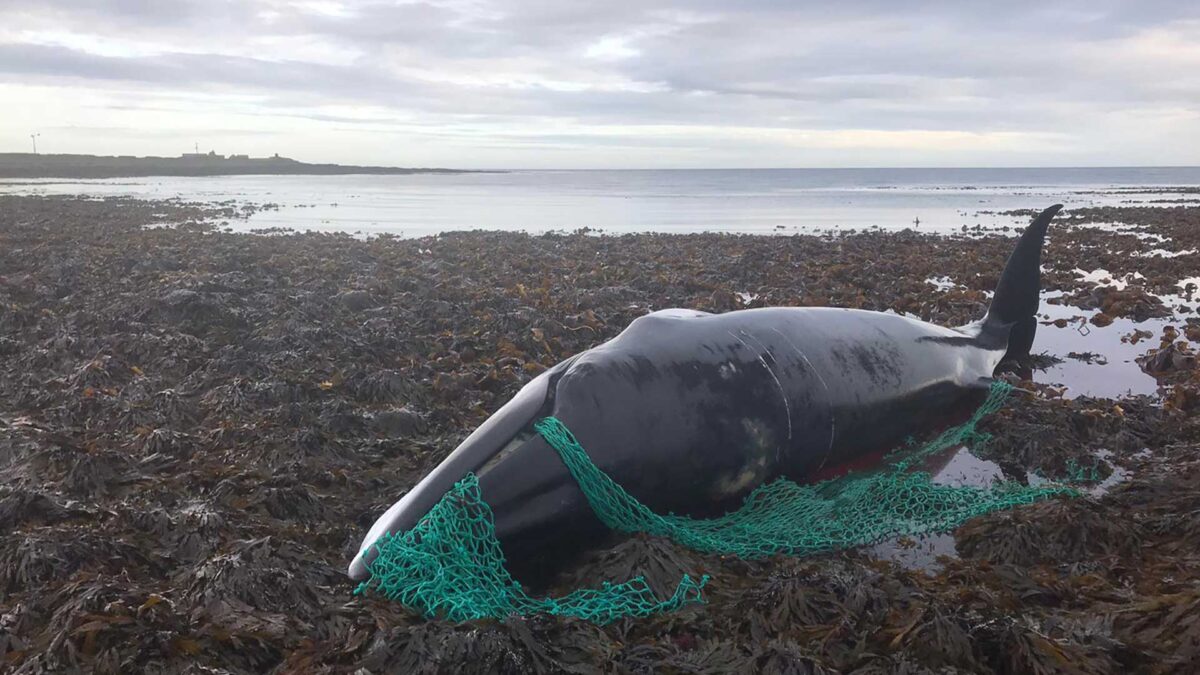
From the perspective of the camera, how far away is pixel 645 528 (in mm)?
4926

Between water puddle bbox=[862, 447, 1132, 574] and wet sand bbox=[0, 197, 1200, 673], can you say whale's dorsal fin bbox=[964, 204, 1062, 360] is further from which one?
water puddle bbox=[862, 447, 1132, 574]

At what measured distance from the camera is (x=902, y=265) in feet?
60.7

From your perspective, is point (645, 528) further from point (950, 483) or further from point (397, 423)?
point (397, 423)

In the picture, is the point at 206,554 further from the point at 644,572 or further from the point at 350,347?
the point at 350,347

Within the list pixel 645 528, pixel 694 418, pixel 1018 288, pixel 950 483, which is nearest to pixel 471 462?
pixel 645 528

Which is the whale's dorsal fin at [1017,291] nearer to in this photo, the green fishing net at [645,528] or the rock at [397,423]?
the green fishing net at [645,528]

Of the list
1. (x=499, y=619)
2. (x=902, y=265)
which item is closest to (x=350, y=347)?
(x=499, y=619)

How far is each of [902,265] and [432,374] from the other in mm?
12807

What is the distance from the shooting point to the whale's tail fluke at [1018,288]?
29.2 feet

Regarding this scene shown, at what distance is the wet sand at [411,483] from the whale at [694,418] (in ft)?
1.34

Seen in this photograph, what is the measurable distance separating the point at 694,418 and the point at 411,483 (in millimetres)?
2343

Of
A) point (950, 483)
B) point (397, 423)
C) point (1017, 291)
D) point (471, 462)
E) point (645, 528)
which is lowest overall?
point (950, 483)

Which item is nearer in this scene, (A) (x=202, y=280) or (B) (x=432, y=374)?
(B) (x=432, y=374)

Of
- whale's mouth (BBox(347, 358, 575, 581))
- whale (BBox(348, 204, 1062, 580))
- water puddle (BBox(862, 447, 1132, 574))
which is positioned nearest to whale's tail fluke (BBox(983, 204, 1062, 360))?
whale (BBox(348, 204, 1062, 580))
